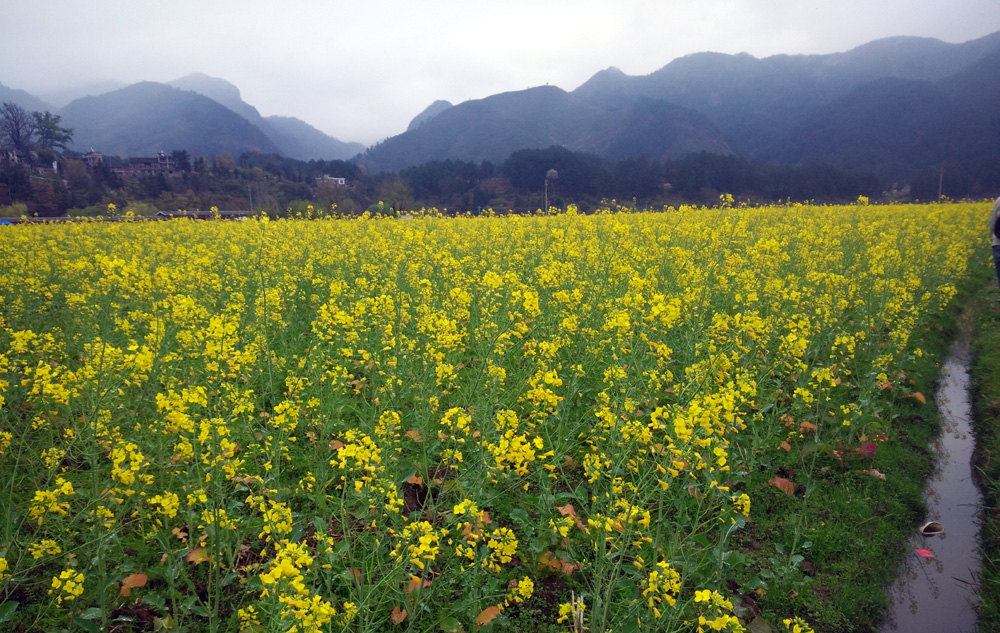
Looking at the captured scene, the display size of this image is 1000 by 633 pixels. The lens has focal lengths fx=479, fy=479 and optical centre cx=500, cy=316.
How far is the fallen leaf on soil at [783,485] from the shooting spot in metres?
3.21

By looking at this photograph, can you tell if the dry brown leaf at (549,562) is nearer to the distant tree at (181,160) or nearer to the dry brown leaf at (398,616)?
the dry brown leaf at (398,616)

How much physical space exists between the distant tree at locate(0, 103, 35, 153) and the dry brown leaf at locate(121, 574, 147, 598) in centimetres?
6056

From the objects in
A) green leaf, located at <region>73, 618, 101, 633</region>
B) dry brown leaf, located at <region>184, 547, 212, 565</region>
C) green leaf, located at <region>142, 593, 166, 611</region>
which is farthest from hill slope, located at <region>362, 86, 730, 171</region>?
green leaf, located at <region>73, 618, 101, 633</region>

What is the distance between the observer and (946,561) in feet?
9.41

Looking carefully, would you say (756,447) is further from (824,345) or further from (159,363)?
(159,363)

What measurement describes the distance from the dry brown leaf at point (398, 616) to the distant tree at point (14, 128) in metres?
61.5

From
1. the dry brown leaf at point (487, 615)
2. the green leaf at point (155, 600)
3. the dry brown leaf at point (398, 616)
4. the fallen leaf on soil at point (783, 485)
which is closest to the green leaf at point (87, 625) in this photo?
the green leaf at point (155, 600)

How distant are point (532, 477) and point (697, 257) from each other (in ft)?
18.6

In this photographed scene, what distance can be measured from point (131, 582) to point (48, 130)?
2512 inches

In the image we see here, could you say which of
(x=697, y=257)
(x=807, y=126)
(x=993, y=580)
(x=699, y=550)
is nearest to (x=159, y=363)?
(x=699, y=550)

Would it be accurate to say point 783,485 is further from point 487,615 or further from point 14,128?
point 14,128

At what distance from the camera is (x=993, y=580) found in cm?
262

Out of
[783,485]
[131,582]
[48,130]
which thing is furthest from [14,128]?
[783,485]

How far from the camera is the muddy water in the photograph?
2.50m
